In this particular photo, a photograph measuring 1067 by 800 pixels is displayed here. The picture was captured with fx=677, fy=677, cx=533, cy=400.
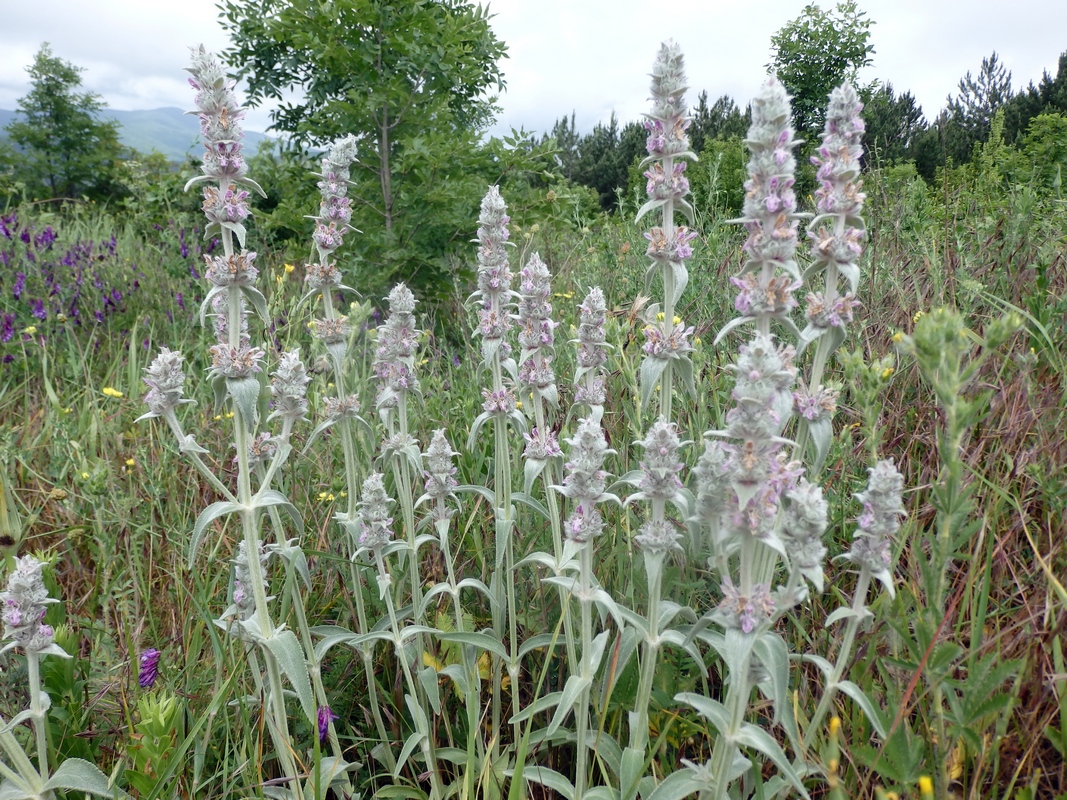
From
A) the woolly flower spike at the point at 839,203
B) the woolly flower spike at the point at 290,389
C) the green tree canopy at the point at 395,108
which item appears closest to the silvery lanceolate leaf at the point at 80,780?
the woolly flower spike at the point at 290,389

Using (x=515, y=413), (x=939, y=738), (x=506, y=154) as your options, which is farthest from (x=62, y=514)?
(x=506, y=154)

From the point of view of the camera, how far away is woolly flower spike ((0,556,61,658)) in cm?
173

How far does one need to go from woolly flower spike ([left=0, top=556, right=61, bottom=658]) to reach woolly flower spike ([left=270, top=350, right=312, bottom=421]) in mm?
740

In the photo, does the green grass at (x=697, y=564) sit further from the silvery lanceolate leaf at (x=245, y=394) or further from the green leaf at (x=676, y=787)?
the silvery lanceolate leaf at (x=245, y=394)

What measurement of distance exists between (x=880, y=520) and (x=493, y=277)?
1471 mm

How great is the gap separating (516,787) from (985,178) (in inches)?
267

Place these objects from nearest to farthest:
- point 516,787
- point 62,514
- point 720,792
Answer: point 720,792 < point 516,787 < point 62,514

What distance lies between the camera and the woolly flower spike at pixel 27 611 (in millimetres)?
1729

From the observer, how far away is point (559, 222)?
313 inches

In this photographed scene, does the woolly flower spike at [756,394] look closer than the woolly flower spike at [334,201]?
Yes

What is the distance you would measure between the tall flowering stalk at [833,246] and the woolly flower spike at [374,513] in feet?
4.33

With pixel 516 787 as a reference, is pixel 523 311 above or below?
above

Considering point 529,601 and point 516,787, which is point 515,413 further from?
point 516,787

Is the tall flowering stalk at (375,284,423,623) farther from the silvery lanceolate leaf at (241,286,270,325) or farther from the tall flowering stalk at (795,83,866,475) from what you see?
the tall flowering stalk at (795,83,866,475)
